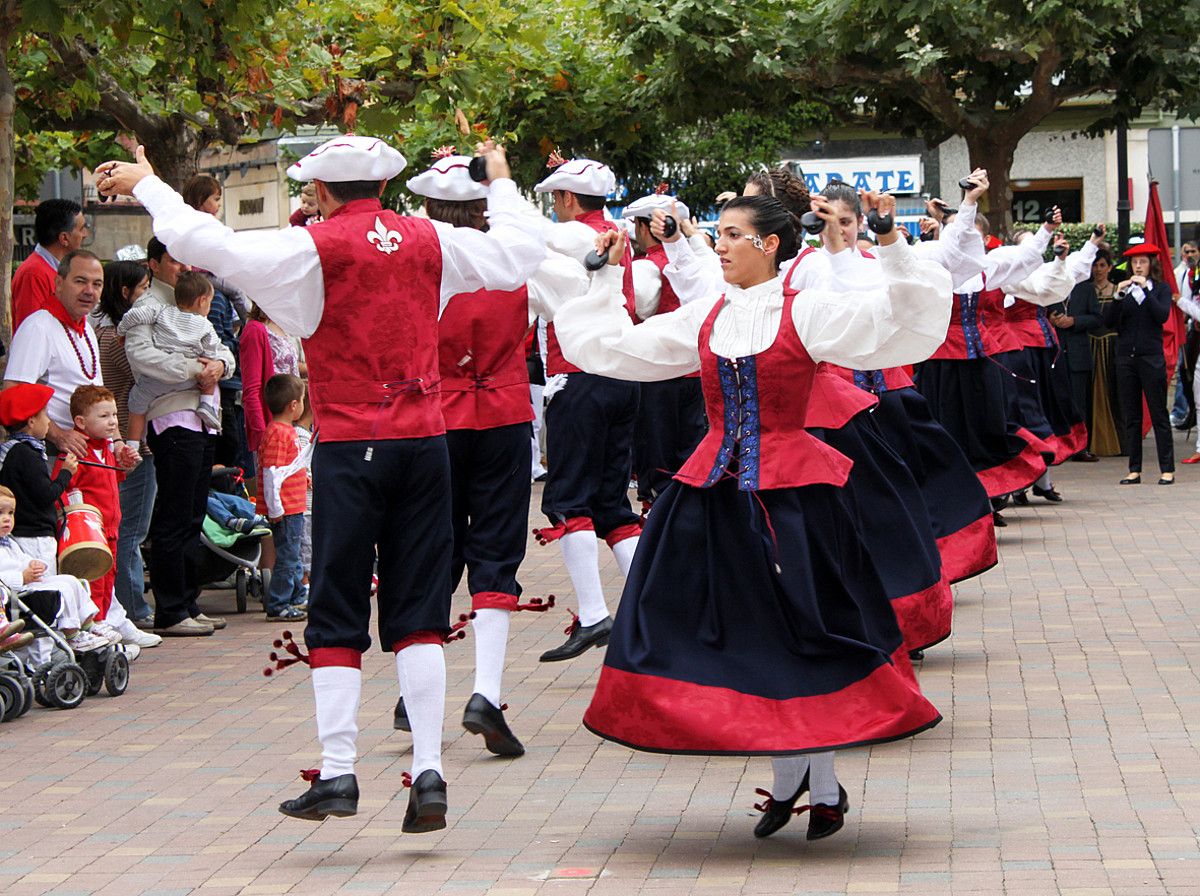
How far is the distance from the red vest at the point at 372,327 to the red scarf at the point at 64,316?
4.05m

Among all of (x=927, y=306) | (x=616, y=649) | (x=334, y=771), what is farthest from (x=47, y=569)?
(x=927, y=306)

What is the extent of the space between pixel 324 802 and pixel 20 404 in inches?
138

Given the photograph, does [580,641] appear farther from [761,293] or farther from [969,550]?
[761,293]

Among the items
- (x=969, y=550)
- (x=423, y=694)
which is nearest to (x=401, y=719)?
(x=423, y=694)

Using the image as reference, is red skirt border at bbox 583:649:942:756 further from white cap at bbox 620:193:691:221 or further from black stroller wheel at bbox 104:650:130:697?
black stroller wheel at bbox 104:650:130:697

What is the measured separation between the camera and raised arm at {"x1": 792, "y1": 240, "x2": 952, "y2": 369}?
217 inches

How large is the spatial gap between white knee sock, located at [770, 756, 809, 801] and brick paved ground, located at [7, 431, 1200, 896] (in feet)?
0.45

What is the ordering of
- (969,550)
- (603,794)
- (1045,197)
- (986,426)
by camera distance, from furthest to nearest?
(1045,197) < (986,426) < (969,550) < (603,794)

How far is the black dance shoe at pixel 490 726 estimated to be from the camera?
266 inches

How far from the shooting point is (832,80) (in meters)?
18.6

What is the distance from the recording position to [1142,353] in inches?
654

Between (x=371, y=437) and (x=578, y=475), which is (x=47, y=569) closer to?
(x=578, y=475)

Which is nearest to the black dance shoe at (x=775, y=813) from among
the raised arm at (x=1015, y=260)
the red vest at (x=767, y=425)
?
the red vest at (x=767, y=425)

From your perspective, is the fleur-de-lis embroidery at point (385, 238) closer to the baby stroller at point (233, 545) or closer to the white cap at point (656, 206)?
the white cap at point (656, 206)
